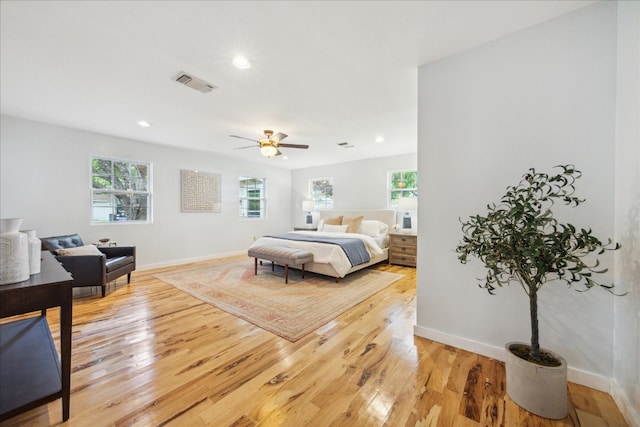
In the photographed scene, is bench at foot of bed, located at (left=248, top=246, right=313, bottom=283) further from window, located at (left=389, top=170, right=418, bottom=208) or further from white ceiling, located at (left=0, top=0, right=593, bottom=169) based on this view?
window, located at (left=389, top=170, right=418, bottom=208)

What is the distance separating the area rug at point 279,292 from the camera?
8.63 feet

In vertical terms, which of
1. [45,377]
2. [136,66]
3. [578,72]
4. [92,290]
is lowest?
[92,290]

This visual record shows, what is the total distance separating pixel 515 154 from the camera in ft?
6.17

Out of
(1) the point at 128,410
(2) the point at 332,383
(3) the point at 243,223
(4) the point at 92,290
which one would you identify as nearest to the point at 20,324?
(1) the point at 128,410

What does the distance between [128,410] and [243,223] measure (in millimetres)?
5364

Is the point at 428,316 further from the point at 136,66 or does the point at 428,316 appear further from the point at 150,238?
the point at 150,238

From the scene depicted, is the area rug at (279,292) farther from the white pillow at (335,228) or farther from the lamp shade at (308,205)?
the lamp shade at (308,205)

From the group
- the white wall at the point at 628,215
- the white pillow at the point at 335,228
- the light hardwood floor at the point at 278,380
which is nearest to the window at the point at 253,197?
the white pillow at the point at 335,228

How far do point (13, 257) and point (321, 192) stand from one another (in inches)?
254

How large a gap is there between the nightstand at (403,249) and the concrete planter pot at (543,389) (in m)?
3.54

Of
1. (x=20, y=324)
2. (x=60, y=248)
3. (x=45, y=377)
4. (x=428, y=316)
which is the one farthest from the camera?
(x=60, y=248)

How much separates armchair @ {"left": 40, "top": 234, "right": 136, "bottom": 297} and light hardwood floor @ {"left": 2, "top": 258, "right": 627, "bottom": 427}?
63 cm

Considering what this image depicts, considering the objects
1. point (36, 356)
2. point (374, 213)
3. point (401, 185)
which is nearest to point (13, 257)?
point (36, 356)

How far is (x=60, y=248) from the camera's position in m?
3.48
